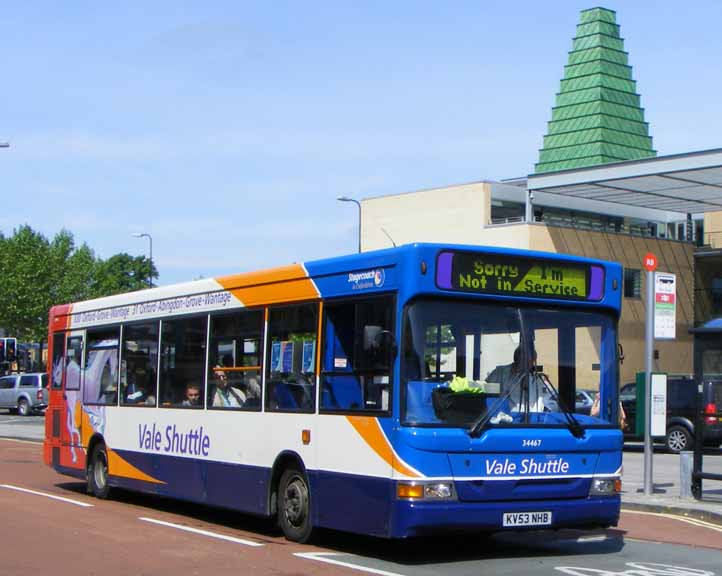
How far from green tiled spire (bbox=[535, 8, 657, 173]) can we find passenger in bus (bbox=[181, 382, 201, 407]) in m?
96.0

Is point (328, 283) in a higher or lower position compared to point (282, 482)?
higher

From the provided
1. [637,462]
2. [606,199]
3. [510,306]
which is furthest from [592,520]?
[606,199]

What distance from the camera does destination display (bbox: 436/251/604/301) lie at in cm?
1048

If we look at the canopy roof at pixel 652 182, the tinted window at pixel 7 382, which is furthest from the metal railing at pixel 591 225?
the tinted window at pixel 7 382

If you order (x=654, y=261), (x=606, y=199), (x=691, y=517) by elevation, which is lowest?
(x=691, y=517)

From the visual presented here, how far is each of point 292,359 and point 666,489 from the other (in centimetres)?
906

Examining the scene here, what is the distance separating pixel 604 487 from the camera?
1095cm

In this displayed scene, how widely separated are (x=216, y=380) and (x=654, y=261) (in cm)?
756

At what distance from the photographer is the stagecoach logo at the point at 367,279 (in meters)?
10.6

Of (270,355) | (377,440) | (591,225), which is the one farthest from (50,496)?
(591,225)

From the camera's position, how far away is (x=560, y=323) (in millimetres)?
11070

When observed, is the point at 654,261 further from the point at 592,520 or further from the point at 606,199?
the point at 606,199

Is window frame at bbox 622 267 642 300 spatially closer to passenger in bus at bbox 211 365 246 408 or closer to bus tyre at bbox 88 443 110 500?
bus tyre at bbox 88 443 110 500

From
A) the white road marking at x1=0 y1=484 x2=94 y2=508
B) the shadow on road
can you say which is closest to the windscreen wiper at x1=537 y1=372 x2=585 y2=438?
the shadow on road
